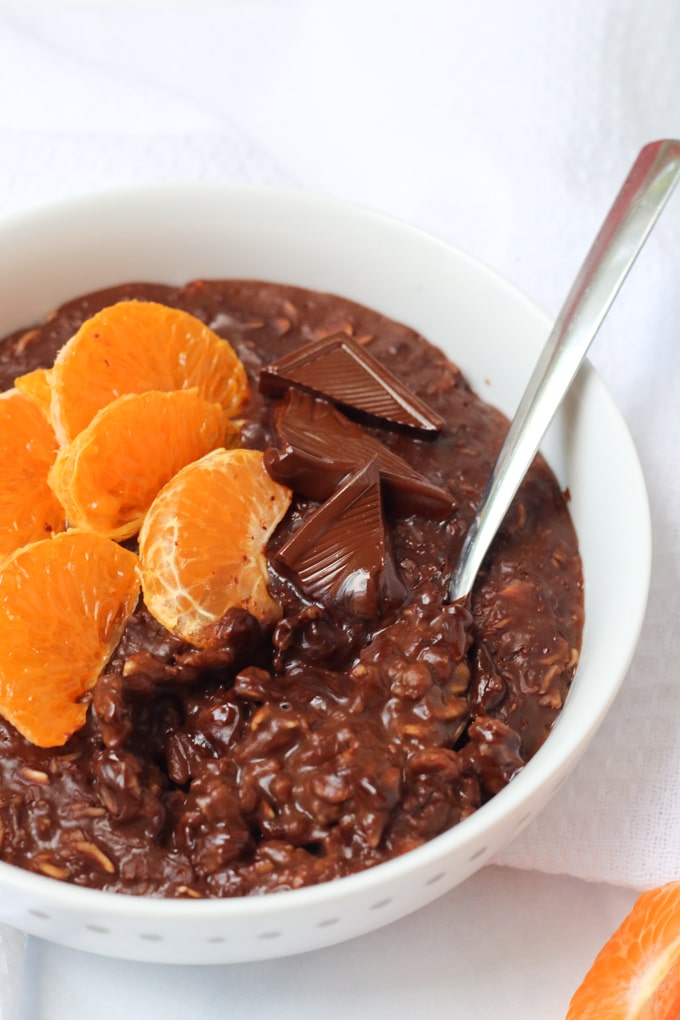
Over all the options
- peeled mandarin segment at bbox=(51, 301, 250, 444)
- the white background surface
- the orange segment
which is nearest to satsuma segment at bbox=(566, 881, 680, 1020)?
the white background surface

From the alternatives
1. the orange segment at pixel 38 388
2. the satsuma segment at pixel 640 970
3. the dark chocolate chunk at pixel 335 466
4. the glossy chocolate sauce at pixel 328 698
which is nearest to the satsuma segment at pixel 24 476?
the orange segment at pixel 38 388

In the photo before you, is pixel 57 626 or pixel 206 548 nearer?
pixel 57 626

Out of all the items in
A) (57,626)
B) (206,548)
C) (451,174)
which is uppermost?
(451,174)

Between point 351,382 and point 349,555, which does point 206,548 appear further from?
point 351,382

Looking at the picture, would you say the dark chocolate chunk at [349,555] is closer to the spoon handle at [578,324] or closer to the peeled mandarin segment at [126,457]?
the spoon handle at [578,324]

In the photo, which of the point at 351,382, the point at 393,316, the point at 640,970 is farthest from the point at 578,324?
the point at 640,970

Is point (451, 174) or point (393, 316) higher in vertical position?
point (451, 174)

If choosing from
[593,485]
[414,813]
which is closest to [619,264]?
[593,485]

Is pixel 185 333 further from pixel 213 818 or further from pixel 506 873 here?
pixel 506 873
